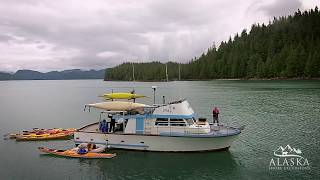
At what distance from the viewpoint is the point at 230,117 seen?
4809cm

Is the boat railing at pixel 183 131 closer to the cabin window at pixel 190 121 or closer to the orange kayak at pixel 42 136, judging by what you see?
the cabin window at pixel 190 121

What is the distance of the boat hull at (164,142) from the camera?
1075 inches

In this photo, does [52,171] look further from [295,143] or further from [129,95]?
[295,143]

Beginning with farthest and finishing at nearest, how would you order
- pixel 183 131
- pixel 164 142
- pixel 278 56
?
pixel 278 56 < pixel 164 142 < pixel 183 131

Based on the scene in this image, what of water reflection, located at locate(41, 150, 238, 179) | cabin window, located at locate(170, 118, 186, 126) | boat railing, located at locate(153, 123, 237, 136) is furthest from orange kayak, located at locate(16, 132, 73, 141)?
cabin window, located at locate(170, 118, 186, 126)

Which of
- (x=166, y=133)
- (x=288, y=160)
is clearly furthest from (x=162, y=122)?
(x=288, y=160)

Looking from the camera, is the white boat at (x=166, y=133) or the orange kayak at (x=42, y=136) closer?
the white boat at (x=166, y=133)

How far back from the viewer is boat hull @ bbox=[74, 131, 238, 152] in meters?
27.3

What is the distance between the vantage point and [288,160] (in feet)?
84.9

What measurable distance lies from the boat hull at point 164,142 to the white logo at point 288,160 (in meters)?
3.87

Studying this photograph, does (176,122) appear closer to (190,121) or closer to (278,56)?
(190,121)

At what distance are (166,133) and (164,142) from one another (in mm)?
815

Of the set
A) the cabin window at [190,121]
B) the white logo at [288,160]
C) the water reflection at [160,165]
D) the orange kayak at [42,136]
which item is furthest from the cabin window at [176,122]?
the orange kayak at [42,136]

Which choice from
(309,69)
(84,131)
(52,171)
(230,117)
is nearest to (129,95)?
(84,131)
